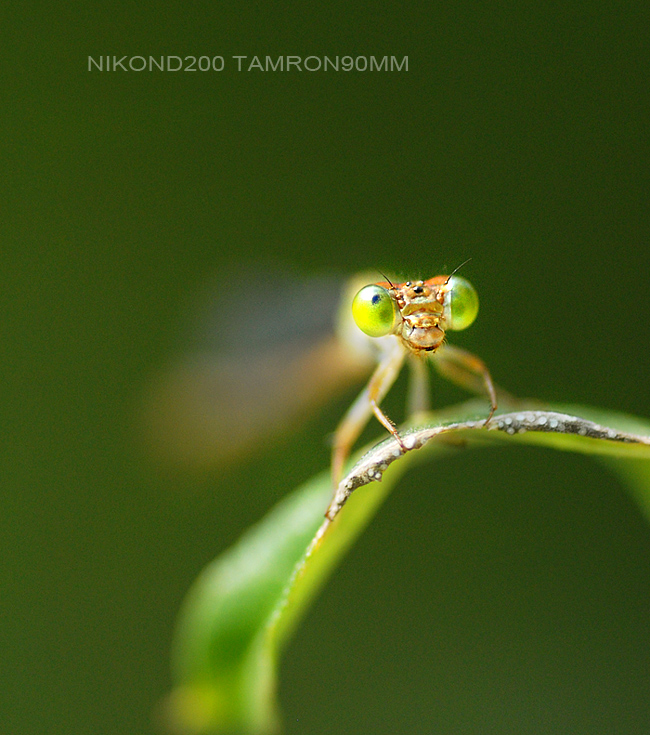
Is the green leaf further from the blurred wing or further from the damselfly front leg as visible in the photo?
the blurred wing

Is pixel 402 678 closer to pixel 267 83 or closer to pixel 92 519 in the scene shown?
pixel 92 519

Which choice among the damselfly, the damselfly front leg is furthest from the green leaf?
the damselfly

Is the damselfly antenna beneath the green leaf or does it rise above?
above

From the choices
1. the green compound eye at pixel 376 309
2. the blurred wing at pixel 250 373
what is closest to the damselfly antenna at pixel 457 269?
the green compound eye at pixel 376 309

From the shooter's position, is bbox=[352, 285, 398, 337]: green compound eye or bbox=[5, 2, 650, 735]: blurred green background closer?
bbox=[352, 285, 398, 337]: green compound eye

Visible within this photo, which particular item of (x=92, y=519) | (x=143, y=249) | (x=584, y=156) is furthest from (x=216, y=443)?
(x=584, y=156)

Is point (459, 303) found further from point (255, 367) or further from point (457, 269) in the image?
point (255, 367)

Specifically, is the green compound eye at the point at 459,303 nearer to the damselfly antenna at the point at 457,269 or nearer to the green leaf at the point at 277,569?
the damselfly antenna at the point at 457,269
